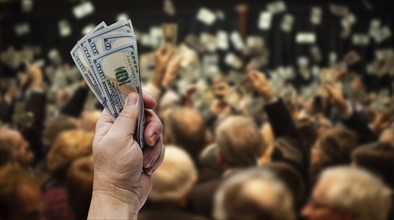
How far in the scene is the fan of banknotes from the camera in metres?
1.58

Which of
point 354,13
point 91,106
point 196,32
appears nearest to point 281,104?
point 91,106

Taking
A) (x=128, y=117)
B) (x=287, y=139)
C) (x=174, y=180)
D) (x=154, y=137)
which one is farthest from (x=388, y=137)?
(x=128, y=117)

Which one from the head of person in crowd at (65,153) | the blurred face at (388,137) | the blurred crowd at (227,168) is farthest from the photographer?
the blurred face at (388,137)

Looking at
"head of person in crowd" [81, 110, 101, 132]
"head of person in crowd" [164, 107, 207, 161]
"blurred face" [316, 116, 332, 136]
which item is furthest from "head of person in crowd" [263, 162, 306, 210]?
"blurred face" [316, 116, 332, 136]

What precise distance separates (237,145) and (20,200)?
1.19m

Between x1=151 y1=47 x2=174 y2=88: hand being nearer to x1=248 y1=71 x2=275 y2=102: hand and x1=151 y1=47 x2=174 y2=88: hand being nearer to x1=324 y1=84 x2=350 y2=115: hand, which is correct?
x1=248 y1=71 x2=275 y2=102: hand

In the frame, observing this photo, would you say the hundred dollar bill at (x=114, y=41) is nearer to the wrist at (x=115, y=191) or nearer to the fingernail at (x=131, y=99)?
the fingernail at (x=131, y=99)

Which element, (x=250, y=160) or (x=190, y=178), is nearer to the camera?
(x=190, y=178)

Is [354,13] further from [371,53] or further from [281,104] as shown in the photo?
[281,104]

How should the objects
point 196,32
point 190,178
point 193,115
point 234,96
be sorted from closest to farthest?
point 190,178, point 193,115, point 234,96, point 196,32

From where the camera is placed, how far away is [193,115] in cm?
466

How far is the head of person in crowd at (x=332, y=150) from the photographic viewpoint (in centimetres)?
430

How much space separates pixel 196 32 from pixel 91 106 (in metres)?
5.85

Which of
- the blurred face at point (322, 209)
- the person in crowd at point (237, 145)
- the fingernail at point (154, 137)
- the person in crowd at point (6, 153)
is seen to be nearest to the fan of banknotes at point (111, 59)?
the fingernail at point (154, 137)
